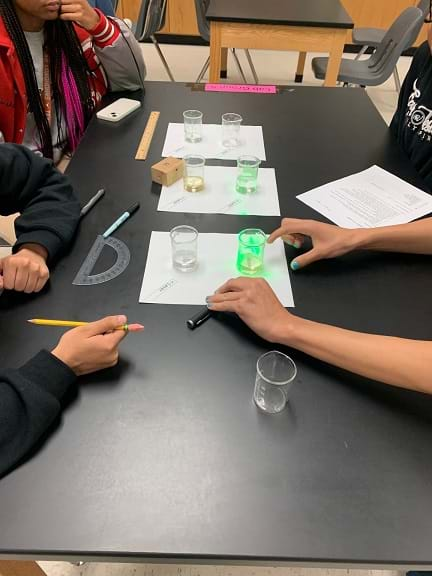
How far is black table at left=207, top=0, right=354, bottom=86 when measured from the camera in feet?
8.00

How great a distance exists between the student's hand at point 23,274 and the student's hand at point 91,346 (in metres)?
0.18

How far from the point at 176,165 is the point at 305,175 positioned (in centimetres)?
38

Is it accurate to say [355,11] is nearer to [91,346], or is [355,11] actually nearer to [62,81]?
[62,81]

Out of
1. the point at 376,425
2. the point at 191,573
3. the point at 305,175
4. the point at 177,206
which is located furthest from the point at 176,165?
the point at 191,573

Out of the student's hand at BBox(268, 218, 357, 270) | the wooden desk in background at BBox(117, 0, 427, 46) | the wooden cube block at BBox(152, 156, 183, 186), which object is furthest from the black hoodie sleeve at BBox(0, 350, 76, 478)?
the wooden desk in background at BBox(117, 0, 427, 46)

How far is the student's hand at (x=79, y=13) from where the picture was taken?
1.50 m

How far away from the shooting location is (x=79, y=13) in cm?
152

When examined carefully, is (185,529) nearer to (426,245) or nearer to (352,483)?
(352,483)

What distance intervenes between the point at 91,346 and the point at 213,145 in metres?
0.93

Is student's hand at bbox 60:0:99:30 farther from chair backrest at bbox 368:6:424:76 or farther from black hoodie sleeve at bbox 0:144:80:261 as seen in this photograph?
chair backrest at bbox 368:6:424:76

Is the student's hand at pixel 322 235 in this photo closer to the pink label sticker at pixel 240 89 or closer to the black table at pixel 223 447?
the black table at pixel 223 447

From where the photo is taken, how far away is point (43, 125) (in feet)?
5.16

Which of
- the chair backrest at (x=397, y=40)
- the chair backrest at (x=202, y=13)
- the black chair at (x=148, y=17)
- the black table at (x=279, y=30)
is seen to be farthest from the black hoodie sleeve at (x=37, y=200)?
the chair backrest at (x=202, y=13)

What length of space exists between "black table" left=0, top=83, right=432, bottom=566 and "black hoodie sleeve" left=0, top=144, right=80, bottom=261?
6cm
